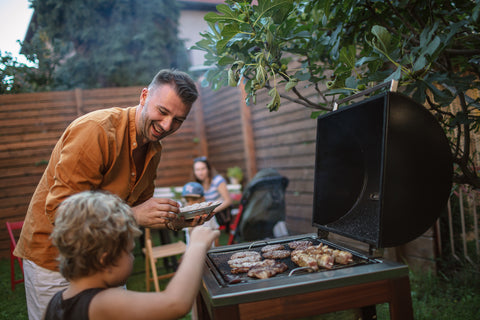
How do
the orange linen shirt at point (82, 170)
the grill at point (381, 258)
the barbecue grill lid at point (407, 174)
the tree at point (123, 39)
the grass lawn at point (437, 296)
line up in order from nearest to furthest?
the grill at point (381, 258) → the barbecue grill lid at point (407, 174) → the orange linen shirt at point (82, 170) → the grass lawn at point (437, 296) → the tree at point (123, 39)

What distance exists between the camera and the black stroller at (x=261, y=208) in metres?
3.74

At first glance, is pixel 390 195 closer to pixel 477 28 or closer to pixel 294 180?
pixel 477 28

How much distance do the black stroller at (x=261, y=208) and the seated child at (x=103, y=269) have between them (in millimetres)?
2585

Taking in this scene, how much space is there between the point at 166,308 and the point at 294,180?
3917 mm

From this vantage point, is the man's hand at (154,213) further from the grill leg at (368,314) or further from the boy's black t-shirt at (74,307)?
the grill leg at (368,314)

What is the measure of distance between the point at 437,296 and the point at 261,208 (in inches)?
70.4

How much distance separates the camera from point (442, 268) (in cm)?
296

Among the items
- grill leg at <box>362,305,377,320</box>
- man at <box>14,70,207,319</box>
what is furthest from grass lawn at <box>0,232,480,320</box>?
man at <box>14,70,207,319</box>

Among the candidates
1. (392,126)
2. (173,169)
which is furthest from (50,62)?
(173,169)

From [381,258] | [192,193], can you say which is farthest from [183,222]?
[192,193]

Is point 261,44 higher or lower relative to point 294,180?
higher

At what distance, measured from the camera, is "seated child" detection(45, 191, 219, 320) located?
1038mm

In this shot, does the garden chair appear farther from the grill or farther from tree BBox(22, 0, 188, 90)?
tree BBox(22, 0, 188, 90)

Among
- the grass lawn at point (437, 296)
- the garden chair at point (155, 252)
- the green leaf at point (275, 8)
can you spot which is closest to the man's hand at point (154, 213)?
the green leaf at point (275, 8)
